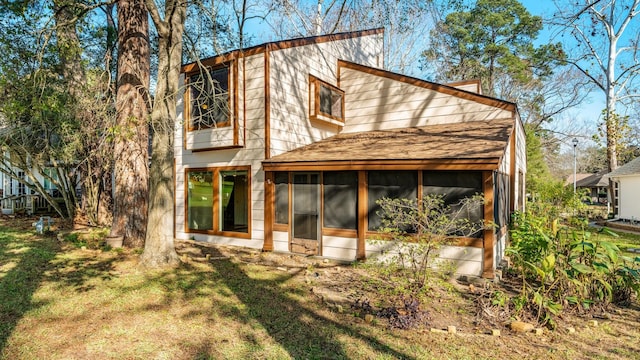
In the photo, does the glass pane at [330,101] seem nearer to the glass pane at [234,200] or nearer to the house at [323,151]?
the house at [323,151]

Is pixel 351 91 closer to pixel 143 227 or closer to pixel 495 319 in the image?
pixel 143 227

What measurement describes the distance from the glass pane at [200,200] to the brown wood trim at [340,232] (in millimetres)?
3260

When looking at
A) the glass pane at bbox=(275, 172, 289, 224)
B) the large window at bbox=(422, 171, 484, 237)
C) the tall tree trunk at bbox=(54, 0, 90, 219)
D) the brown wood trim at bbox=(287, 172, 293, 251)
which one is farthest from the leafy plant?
the tall tree trunk at bbox=(54, 0, 90, 219)

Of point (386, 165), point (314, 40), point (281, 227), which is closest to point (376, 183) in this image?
point (386, 165)

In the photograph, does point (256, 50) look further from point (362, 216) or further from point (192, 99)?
point (362, 216)

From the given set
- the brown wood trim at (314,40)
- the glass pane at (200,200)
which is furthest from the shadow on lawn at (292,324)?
the brown wood trim at (314,40)

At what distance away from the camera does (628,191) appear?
16094 millimetres

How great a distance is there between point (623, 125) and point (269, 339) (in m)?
21.1

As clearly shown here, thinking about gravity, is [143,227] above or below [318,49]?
below

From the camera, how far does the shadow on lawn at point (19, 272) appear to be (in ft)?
13.7

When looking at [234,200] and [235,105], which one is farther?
[234,200]

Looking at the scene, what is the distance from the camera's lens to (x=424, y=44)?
22406 mm

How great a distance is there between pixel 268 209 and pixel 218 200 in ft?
5.10

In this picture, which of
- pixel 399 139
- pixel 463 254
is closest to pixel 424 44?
pixel 399 139
